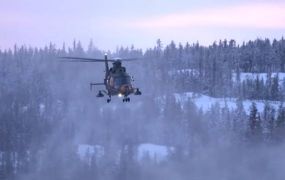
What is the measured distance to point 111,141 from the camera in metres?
194

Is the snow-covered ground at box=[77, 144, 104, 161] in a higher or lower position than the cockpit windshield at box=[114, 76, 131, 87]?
lower

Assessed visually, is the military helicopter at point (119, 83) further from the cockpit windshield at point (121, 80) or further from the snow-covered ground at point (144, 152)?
the snow-covered ground at point (144, 152)

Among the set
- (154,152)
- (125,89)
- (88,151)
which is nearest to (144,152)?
(154,152)

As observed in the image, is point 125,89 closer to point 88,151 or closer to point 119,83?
point 119,83

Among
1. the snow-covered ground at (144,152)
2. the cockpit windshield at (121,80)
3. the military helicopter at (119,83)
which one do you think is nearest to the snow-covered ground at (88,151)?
the snow-covered ground at (144,152)

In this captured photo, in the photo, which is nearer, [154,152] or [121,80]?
[121,80]

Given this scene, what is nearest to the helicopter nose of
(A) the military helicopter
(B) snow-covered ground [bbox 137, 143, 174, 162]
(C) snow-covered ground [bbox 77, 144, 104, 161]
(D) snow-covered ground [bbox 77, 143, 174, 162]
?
(A) the military helicopter

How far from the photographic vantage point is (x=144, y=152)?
17725 cm

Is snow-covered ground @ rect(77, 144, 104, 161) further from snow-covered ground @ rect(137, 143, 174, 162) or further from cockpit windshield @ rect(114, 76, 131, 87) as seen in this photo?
cockpit windshield @ rect(114, 76, 131, 87)

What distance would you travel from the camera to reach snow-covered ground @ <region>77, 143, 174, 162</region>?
174 meters

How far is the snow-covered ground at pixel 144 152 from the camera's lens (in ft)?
571

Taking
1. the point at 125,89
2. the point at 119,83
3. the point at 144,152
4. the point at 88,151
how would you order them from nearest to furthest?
the point at 125,89, the point at 119,83, the point at 144,152, the point at 88,151

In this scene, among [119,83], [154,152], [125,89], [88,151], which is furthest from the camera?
[88,151]

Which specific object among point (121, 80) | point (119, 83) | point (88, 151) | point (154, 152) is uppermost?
point (121, 80)
